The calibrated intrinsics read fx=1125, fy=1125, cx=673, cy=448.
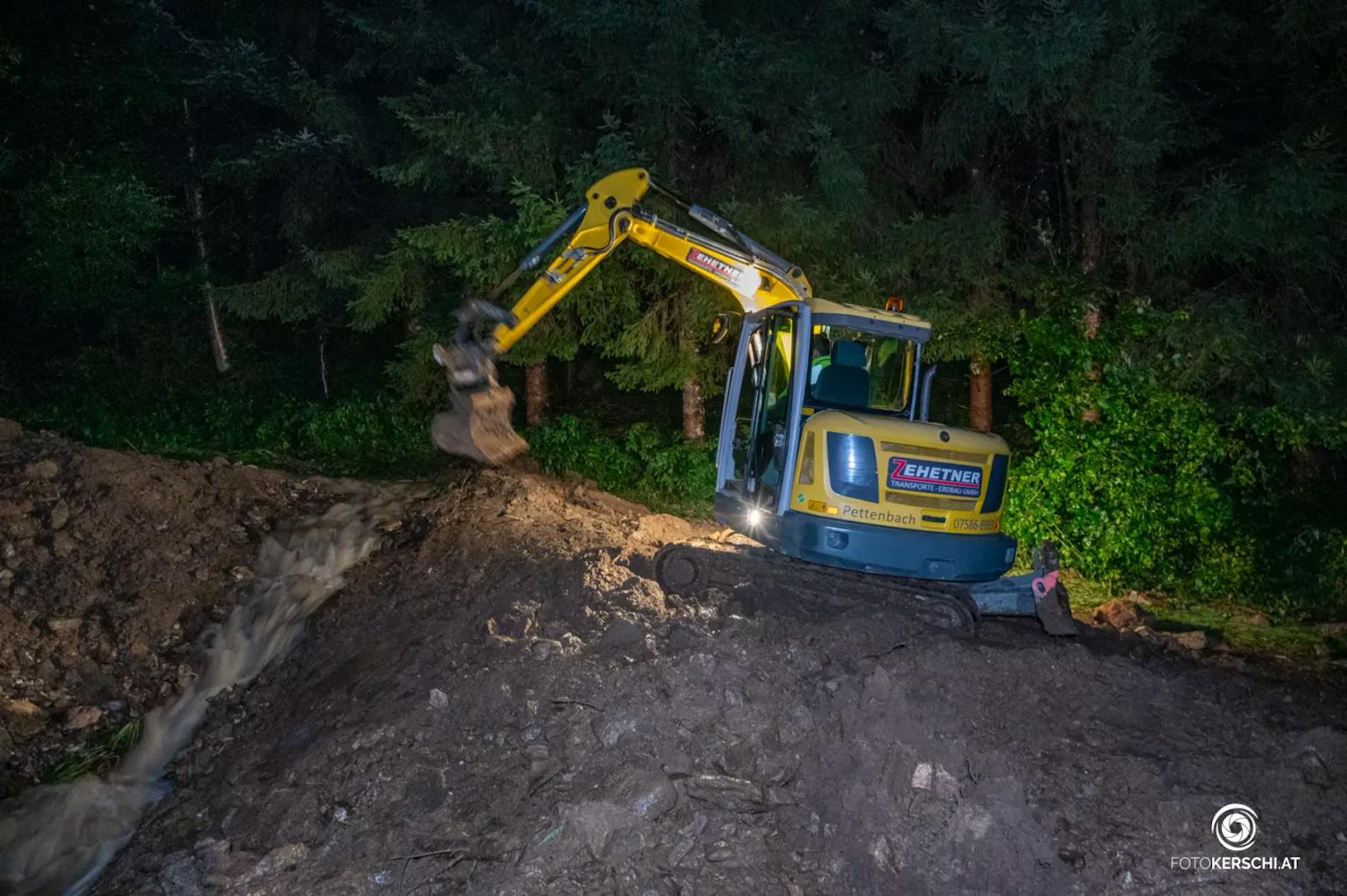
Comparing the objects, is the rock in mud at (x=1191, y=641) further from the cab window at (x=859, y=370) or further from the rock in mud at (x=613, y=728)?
the rock in mud at (x=613, y=728)

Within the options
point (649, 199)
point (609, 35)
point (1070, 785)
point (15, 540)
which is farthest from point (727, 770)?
point (609, 35)

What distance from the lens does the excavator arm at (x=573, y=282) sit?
872 centimetres

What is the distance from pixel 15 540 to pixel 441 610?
3.77 metres

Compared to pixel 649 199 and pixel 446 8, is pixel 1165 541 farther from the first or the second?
pixel 446 8

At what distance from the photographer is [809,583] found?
28.1ft

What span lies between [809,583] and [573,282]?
118 inches

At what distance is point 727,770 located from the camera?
20.6ft

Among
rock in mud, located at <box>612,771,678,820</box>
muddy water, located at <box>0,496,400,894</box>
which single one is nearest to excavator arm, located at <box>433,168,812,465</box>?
muddy water, located at <box>0,496,400,894</box>

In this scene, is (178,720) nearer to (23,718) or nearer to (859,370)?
(23,718)

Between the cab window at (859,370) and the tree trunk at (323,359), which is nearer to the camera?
the cab window at (859,370)

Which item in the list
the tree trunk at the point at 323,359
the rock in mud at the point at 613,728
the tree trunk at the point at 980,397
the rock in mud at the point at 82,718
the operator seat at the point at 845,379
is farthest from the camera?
the tree trunk at the point at 323,359

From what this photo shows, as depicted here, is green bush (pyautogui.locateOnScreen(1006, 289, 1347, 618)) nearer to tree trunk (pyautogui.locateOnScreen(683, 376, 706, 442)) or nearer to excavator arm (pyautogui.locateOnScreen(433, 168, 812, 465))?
tree trunk (pyautogui.locateOnScreen(683, 376, 706, 442))

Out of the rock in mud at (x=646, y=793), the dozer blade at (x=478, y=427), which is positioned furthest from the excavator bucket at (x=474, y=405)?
the rock in mud at (x=646, y=793)

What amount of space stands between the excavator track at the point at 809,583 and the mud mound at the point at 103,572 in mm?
3768
